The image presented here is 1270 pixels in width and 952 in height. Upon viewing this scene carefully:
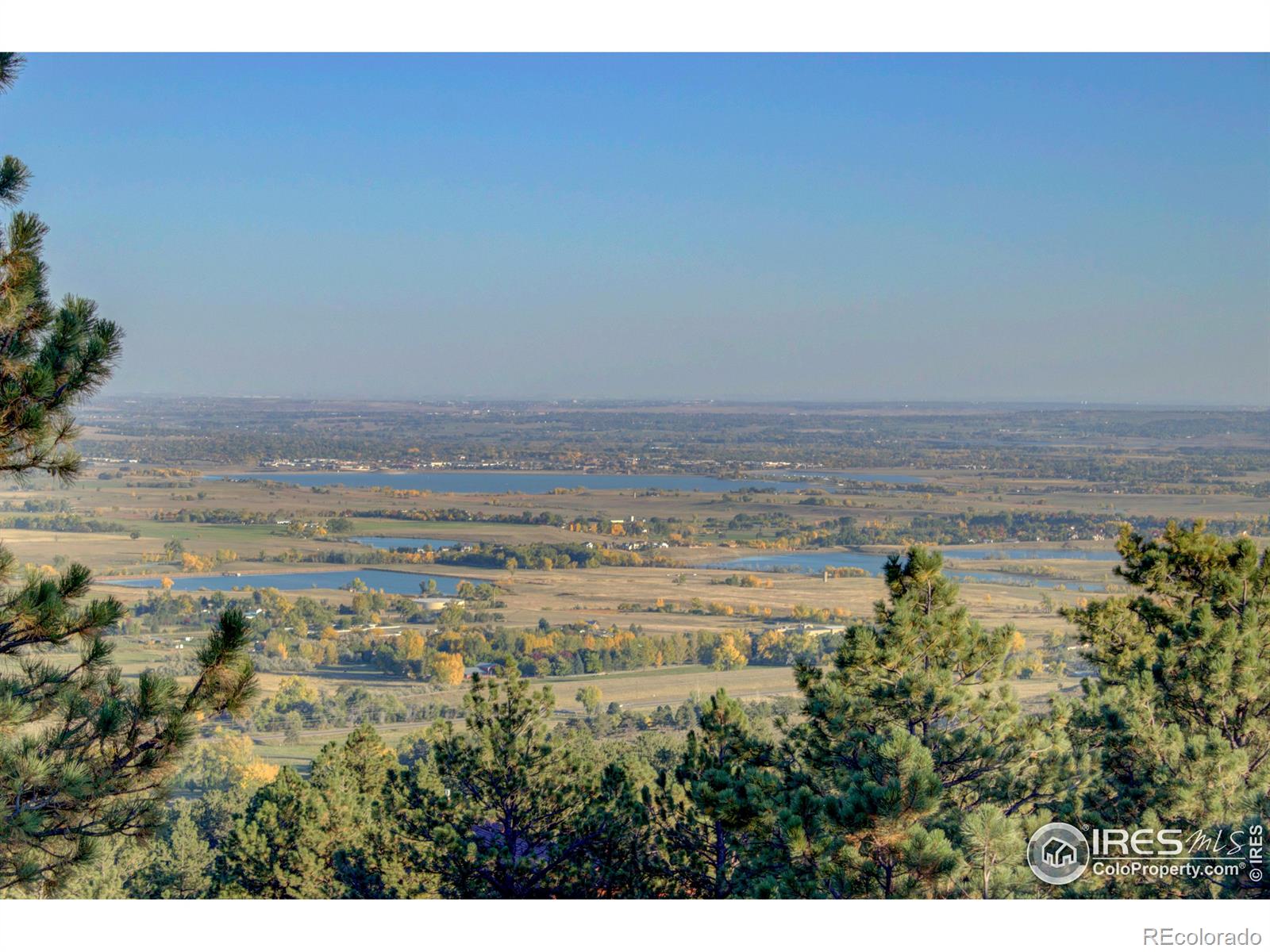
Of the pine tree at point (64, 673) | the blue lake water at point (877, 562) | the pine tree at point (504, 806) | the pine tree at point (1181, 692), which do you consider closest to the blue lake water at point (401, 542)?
the blue lake water at point (877, 562)

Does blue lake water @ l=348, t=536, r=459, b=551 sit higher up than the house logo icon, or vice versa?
the house logo icon

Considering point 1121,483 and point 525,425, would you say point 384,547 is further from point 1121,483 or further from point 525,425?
point 525,425

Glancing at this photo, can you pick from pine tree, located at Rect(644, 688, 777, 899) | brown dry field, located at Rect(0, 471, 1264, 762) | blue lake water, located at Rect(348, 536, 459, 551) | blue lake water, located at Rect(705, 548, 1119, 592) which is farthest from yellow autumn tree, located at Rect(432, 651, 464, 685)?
pine tree, located at Rect(644, 688, 777, 899)

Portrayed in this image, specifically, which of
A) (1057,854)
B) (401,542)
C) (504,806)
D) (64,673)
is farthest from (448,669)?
(64,673)

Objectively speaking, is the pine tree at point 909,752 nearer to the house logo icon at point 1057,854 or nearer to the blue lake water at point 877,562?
the house logo icon at point 1057,854

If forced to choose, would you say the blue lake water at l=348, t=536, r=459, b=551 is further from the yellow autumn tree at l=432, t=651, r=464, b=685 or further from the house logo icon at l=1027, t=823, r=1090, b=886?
the house logo icon at l=1027, t=823, r=1090, b=886

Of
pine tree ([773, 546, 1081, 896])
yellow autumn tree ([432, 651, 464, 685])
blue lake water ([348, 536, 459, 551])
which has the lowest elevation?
yellow autumn tree ([432, 651, 464, 685])

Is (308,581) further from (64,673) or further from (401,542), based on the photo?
(64,673)
